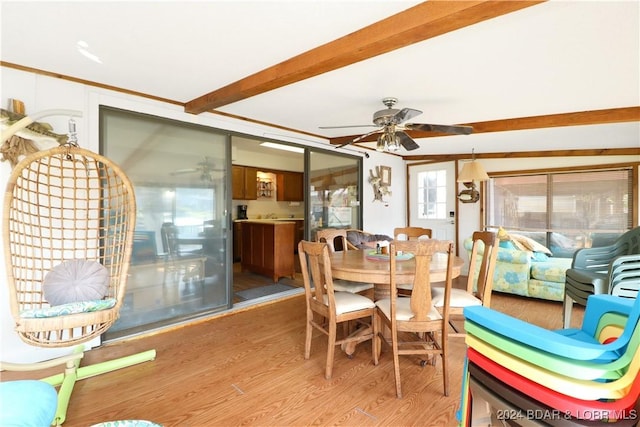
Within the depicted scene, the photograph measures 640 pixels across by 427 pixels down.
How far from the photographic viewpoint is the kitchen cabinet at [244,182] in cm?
631

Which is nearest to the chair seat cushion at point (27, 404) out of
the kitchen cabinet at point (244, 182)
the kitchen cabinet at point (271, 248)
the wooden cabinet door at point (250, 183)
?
the kitchen cabinet at point (271, 248)

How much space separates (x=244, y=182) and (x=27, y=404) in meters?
5.56

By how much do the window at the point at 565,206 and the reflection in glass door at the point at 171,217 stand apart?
483cm

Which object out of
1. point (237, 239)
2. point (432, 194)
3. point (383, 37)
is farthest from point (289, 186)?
point (383, 37)

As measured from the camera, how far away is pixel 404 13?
5.49ft

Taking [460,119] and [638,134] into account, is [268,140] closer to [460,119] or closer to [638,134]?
[460,119]

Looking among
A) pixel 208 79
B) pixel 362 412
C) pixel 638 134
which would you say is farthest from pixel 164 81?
pixel 638 134

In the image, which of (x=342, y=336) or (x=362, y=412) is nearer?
(x=362, y=412)

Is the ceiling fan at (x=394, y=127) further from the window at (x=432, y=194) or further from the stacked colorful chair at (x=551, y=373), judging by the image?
the window at (x=432, y=194)

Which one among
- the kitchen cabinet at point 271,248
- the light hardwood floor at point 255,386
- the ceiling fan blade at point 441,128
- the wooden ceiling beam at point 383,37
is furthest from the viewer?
the kitchen cabinet at point 271,248

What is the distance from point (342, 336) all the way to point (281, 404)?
1089 millimetres

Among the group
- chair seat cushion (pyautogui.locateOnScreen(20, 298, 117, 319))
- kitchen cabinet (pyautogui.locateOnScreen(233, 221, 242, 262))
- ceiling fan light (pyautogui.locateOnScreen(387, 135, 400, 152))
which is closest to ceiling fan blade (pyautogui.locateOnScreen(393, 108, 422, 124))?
ceiling fan light (pyautogui.locateOnScreen(387, 135, 400, 152))

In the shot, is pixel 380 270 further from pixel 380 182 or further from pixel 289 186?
pixel 289 186

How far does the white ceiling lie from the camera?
168 cm
